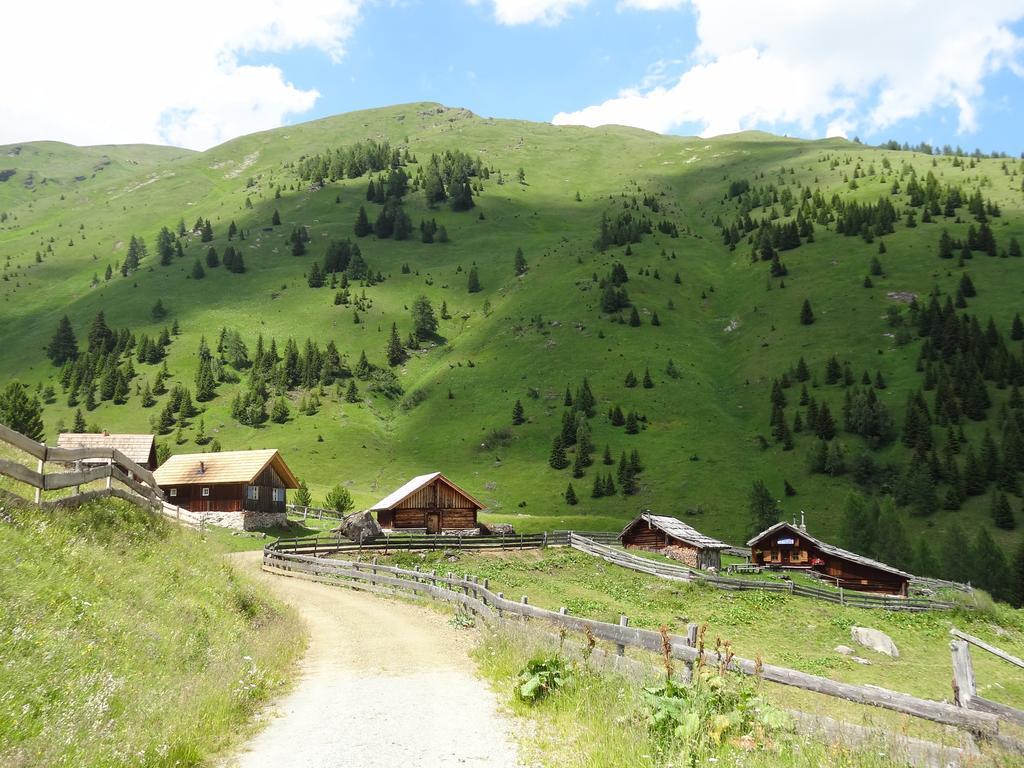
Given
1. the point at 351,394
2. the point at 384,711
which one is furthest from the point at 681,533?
the point at 351,394

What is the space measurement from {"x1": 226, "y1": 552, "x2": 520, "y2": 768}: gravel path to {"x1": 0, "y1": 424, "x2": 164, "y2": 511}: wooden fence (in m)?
6.67

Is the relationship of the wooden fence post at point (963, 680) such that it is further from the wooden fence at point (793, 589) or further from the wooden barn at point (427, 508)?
the wooden barn at point (427, 508)

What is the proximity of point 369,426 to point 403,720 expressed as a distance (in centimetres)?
11251

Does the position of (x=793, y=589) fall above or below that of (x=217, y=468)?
below

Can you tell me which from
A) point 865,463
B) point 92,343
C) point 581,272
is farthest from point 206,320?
point 865,463

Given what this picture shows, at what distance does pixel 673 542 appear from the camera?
201 ft

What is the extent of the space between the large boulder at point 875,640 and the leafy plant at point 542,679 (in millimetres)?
28180

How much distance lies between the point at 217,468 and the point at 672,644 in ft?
206

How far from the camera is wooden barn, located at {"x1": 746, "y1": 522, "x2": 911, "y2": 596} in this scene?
182 ft

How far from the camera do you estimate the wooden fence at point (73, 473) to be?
12203 mm

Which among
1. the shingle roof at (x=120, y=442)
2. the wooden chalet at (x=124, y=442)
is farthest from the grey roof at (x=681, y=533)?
the shingle roof at (x=120, y=442)

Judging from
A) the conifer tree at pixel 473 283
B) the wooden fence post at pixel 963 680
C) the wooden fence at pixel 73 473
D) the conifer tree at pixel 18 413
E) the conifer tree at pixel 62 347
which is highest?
the conifer tree at pixel 473 283

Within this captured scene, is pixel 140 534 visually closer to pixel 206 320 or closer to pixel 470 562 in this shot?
pixel 470 562

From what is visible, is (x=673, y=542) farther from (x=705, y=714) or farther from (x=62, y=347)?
(x=62, y=347)
